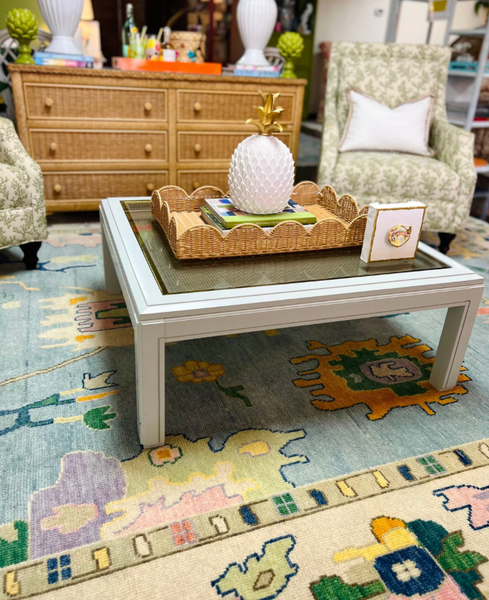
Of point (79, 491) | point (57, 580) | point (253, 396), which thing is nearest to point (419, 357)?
point (253, 396)

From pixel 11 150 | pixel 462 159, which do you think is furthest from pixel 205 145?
pixel 462 159

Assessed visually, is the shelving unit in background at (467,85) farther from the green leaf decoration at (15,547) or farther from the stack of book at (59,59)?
the green leaf decoration at (15,547)

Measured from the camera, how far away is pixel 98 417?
1396 mm

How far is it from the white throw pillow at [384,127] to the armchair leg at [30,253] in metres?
1.68

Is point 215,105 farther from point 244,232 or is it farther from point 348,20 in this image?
point 348,20

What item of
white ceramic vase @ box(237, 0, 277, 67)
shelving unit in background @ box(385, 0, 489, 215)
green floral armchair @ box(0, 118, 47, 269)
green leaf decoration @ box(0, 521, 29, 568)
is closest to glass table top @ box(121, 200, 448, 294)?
green leaf decoration @ box(0, 521, 29, 568)

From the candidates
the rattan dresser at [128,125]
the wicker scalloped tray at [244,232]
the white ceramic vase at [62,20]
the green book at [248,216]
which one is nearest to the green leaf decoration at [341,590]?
the wicker scalloped tray at [244,232]

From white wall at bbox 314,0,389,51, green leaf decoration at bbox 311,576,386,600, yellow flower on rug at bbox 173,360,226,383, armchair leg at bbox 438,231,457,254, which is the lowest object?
yellow flower on rug at bbox 173,360,226,383

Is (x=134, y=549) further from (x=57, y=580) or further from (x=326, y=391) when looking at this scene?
(x=326, y=391)

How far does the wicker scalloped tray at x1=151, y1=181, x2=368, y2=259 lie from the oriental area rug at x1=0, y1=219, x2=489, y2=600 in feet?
1.39

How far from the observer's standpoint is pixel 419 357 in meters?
1.79

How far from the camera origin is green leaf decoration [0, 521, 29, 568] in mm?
998

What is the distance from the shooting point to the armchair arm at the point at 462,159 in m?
2.61

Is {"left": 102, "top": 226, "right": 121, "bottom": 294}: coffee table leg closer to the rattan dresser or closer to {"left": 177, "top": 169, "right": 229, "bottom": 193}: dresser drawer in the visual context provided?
the rattan dresser
